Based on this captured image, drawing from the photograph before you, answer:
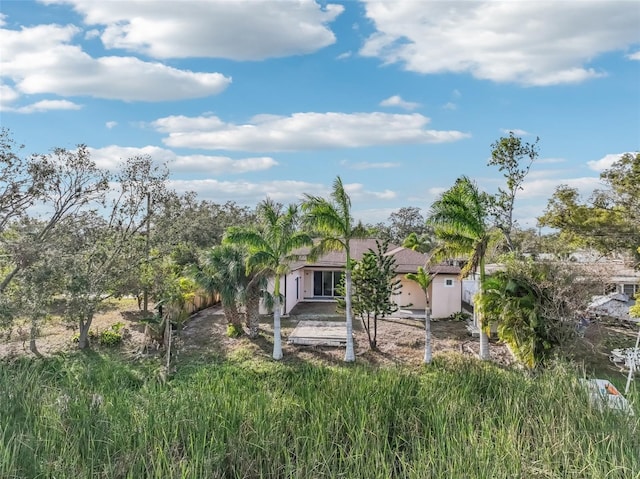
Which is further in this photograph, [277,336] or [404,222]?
[404,222]

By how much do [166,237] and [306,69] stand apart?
13.1m

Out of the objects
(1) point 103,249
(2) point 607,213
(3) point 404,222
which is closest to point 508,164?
(2) point 607,213

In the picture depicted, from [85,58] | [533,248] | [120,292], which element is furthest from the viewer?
[533,248]

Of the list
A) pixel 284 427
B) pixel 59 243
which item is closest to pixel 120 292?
pixel 59 243

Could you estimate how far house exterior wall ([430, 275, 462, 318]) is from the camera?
80.3 feet

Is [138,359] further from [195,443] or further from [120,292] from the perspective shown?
[195,443]

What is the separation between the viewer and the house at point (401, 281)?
964 inches

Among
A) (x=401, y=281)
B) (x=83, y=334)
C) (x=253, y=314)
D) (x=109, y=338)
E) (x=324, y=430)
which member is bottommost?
(x=109, y=338)

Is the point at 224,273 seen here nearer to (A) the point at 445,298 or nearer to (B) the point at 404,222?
(A) the point at 445,298

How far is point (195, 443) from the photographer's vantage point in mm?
6727

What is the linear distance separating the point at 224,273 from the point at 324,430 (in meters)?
12.5

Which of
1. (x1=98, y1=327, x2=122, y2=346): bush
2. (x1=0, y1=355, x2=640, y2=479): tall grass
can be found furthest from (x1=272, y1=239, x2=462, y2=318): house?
(x1=0, y1=355, x2=640, y2=479): tall grass

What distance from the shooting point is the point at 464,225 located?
16.7 m

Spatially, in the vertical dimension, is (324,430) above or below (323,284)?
below
